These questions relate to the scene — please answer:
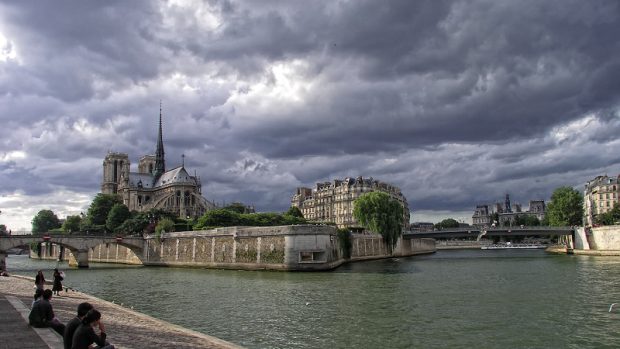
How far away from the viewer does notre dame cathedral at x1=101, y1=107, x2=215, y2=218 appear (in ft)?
520

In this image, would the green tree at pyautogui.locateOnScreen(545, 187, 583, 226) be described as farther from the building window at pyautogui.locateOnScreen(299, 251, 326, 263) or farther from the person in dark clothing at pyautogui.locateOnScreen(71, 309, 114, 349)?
the person in dark clothing at pyautogui.locateOnScreen(71, 309, 114, 349)

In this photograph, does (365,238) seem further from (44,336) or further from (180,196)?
(180,196)

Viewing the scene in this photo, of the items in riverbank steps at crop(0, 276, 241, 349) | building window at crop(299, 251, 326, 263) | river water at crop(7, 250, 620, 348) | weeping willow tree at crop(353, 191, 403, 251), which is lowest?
river water at crop(7, 250, 620, 348)

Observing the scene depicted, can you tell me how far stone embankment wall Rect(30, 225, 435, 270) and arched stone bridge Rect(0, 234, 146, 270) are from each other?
1.51m

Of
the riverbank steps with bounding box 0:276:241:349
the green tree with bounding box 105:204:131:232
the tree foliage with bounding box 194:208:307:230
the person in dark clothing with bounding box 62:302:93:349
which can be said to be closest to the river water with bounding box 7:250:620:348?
the riverbank steps with bounding box 0:276:241:349

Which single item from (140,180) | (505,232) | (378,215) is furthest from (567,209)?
(140,180)

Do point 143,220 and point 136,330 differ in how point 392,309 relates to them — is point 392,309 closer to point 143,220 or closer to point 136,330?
point 136,330

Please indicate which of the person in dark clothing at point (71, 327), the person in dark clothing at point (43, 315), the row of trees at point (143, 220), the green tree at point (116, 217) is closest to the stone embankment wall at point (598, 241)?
the row of trees at point (143, 220)

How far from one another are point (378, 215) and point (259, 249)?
101 feet

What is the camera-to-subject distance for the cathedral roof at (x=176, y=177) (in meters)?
164

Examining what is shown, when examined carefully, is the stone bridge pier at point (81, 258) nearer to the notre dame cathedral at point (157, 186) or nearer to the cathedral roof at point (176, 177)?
the notre dame cathedral at point (157, 186)

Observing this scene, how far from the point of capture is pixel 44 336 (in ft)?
49.2

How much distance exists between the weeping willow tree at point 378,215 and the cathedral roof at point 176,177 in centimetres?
8883

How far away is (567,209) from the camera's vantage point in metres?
108
